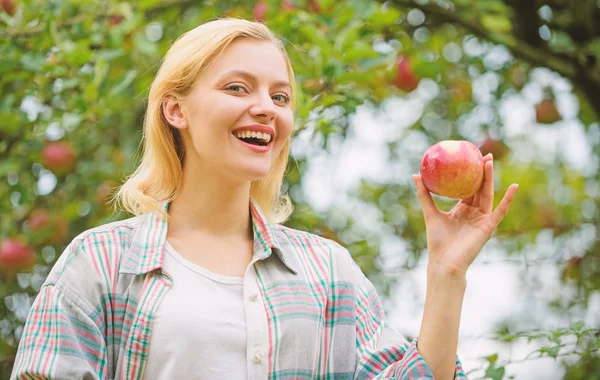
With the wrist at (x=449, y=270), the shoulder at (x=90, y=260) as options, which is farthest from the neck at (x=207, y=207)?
the wrist at (x=449, y=270)

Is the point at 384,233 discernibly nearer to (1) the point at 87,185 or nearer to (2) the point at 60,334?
(1) the point at 87,185

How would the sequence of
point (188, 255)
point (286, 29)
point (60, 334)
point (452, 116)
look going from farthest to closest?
point (452, 116), point (286, 29), point (188, 255), point (60, 334)

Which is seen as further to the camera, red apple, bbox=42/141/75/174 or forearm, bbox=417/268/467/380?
red apple, bbox=42/141/75/174

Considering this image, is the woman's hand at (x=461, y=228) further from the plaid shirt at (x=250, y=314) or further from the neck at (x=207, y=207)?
the neck at (x=207, y=207)

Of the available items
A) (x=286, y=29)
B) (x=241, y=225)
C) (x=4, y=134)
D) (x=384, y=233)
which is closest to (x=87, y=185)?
(x=4, y=134)

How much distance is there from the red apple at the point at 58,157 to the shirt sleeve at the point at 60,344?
1434mm

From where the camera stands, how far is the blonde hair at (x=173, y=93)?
1.39 metres

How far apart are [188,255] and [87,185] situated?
→ 58.4 inches

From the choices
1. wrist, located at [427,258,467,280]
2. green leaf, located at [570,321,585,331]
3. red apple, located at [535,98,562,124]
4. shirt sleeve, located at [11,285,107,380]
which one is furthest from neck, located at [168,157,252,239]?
red apple, located at [535,98,562,124]

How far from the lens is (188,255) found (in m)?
1.34

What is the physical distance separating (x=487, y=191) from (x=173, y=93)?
1.77 feet

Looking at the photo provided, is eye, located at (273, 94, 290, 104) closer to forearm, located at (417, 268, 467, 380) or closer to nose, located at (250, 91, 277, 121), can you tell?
nose, located at (250, 91, 277, 121)

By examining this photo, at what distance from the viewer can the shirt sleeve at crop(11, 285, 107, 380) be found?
120 cm

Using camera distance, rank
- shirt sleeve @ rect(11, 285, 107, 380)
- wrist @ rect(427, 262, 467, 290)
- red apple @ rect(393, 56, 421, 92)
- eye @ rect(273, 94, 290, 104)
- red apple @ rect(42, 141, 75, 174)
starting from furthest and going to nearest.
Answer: red apple @ rect(393, 56, 421, 92) → red apple @ rect(42, 141, 75, 174) → eye @ rect(273, 94, 290, 104) → wrist @ rect(427, 262, 467, 290) → shirt sleeve @ rect(11, 285, 107, 380)
